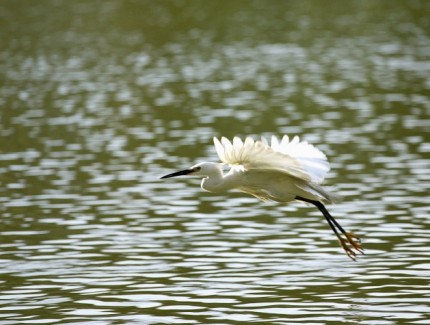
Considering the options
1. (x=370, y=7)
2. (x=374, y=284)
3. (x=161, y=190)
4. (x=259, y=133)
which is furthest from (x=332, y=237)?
(x=370, y=7)

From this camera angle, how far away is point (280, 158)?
1098 centimetres

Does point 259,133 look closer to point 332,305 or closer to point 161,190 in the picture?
point 161,190

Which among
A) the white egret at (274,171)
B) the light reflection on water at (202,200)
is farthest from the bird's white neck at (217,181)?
the light reflection on water at (202,200)

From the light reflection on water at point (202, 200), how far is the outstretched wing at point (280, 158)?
1.17 metres

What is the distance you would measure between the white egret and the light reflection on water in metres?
0.92

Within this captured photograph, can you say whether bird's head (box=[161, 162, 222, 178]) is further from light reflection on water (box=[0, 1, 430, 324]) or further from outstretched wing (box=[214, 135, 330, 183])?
light reflection on water (box=[0, 1, 430, 324])

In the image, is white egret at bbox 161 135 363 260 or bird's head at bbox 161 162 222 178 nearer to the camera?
white egret at bbox 161 135 363 260

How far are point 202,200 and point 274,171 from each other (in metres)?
5.53

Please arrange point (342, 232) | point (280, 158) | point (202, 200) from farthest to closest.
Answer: point (202, 200), point (342, 232), point (280, 158)

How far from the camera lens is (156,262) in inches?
506

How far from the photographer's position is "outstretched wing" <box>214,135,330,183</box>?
428 inches

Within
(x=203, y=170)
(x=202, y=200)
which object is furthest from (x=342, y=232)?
(x=202, y=200)

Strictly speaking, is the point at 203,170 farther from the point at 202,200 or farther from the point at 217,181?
the point at 202,200

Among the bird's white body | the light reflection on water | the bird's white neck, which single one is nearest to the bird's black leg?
the bird's white body
